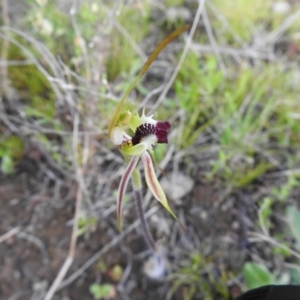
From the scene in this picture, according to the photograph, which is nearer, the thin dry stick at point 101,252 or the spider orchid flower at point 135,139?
the spider orchid flower at point 135,139

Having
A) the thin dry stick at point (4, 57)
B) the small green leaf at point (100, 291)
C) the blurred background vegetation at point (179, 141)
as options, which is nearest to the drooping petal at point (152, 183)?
the blurred background vegetation at point (179, 141)

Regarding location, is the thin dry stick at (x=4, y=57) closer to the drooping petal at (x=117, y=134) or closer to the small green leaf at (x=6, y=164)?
the small green leaf at (x=6, y=164)

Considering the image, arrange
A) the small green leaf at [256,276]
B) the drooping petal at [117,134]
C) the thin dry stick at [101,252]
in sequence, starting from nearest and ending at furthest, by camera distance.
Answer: the drooping petal at [117,134] < the small green leaf at [256,276] < the thin dry stick at [101,252]

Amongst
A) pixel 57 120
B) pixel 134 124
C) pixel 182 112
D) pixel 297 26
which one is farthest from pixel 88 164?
pixel 297 26

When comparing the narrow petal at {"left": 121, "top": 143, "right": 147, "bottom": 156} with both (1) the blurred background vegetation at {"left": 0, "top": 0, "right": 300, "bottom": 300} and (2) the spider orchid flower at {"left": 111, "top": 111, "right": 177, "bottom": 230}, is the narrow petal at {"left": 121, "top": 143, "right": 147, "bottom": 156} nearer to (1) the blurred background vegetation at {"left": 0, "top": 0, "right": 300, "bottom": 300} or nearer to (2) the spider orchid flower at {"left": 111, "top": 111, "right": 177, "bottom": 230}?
(2) the spider orchid flower at {"left": 111, "top": 111, "right": 177, "bottom": 230}

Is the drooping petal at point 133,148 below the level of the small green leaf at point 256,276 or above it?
above

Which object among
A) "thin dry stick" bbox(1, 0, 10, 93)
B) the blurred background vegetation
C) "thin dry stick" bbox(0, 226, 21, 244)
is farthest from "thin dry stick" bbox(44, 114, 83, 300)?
"thin dry stick" bbox(1, 0, 10, 93)

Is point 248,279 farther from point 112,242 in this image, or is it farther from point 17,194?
point 17,194

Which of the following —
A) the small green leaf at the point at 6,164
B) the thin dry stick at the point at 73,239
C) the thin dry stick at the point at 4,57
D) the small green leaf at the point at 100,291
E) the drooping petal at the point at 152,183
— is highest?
the thin dry stick at the point at 4,57
